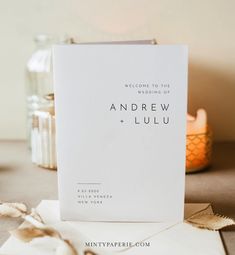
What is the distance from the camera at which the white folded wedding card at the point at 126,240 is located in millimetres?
513

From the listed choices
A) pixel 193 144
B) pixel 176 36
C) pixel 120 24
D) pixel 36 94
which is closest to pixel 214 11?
→ pixel 176 36

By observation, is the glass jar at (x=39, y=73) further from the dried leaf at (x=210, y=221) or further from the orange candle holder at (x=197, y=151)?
the dried leaf at (x=210, y=221)

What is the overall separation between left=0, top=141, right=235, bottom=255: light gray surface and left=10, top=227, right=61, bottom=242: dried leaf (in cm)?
2

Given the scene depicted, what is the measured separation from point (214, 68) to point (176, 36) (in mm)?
118

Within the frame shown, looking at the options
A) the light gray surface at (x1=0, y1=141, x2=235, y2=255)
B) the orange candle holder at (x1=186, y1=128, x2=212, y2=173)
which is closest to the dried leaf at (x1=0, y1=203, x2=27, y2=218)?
the light gray surface at (x1=0, y1=141, x2=235, y2=255)

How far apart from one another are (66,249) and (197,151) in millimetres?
409

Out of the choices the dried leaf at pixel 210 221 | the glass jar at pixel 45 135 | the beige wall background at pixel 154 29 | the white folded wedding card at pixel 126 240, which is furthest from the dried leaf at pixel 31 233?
the beige wall background at pixel 154 29

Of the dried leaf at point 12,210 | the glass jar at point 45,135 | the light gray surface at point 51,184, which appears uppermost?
the glass jar at point 45,135

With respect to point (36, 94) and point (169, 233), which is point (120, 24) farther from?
point (169, 233)

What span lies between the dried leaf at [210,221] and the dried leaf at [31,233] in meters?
0.19

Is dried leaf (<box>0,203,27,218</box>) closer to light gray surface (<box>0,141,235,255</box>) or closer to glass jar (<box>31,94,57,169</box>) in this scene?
light gray surface (<box>0,141,235,255</box>)

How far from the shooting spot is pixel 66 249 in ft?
1.63

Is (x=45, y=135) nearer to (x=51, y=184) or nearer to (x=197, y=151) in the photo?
(x=51, y=184)

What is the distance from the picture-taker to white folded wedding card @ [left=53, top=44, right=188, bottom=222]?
1.82 feet
